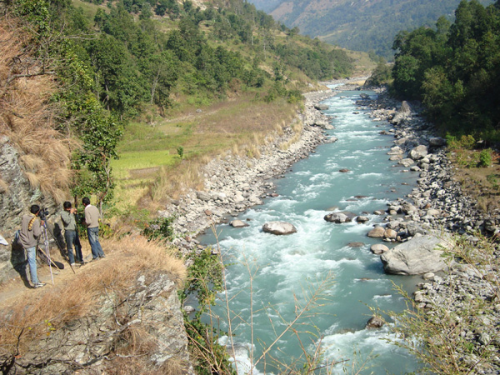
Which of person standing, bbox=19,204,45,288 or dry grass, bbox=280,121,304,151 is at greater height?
person standing, bbox=19,204,45,288

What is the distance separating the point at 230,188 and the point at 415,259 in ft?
40.2

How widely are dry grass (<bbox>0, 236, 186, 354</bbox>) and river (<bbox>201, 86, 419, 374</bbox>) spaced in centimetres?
208

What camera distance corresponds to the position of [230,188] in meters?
22.7

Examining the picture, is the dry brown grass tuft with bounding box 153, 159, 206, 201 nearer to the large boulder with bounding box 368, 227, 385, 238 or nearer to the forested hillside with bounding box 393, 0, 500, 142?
the large boulder with bounding box 368, 227, 385, 238

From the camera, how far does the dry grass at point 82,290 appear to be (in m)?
6.38

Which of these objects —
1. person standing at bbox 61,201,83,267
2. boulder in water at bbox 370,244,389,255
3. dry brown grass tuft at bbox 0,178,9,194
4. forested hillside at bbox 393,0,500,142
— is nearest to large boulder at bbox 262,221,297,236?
boulder in water at bbox 370,244,389,255

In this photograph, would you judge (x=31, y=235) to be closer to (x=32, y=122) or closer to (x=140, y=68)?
(x=32, y=122)

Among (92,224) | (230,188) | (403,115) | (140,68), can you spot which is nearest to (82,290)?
(92,224)

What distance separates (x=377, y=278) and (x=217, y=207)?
31.9 ft

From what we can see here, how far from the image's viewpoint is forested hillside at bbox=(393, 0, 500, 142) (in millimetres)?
26281

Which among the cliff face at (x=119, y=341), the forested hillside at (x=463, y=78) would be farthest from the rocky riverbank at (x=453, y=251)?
Result: the cliff face at (x=119, y=341)

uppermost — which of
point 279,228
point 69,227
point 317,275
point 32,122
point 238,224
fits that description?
point 32,122

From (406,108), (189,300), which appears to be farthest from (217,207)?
(406,108)

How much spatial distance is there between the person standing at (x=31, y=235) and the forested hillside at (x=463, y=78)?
2597 cm
